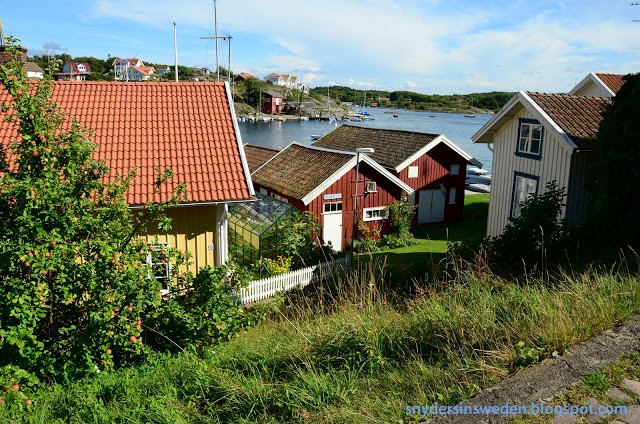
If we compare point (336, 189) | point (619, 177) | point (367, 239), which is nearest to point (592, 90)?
point (367, 239)

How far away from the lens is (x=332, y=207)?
807 inches

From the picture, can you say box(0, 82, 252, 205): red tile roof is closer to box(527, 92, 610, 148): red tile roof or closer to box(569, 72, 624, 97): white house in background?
box(527, 92, 610, 148): red tile roof

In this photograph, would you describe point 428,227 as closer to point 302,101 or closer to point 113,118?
point 113,118

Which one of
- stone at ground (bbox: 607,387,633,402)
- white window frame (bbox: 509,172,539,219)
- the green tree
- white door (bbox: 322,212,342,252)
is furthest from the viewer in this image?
white door (bbox: 322,212,342,252)

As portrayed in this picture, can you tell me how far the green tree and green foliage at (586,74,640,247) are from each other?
30.8ft

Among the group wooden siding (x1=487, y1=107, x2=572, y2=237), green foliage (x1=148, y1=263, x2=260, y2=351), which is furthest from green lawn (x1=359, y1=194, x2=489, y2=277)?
green foliage (x1=148, y1=263, x2=260, y2=351)

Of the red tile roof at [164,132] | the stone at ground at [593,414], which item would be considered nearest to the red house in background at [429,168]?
the red tile roof at [164,132]

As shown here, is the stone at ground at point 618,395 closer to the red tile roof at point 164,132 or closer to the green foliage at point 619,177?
the green foliage at point 619,177

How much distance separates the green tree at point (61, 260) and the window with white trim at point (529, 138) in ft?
44.3

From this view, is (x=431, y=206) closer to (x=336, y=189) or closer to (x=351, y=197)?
(x=351, y=197)

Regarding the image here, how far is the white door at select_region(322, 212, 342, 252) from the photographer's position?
20.5m

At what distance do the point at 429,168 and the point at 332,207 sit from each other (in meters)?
6.93

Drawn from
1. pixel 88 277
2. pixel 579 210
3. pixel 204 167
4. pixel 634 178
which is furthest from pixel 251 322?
pixel 579 210

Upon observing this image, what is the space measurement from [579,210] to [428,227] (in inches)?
397
